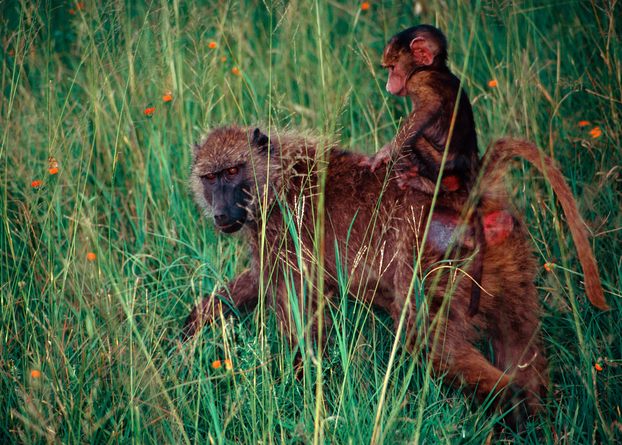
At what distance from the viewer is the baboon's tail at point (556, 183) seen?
2.09m

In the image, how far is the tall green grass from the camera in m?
2.22

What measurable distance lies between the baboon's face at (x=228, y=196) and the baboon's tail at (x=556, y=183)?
1.32 m

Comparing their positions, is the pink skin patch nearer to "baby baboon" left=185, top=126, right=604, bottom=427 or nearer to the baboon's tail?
"baby baboon" left=185, top=126, right=604, bottom=427

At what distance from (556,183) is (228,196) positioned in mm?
1792

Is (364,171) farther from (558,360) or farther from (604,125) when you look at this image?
(604,125)

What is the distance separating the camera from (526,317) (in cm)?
272

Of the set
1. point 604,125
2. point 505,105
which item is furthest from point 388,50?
point 604,125

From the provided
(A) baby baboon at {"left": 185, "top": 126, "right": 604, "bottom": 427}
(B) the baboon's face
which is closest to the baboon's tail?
(A) baby baboon at {"left": 185, "top": 126, "right": 604, "bottom": 427}

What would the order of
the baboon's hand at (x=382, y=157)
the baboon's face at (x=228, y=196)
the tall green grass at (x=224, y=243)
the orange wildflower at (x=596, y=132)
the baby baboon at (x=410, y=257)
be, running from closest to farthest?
the tall green grass at (x=224, y=243)
the baby baboon at (x=410, y=257)
the baboon's hand at (x=382, y=157)
the baboon's face at (x=228, y=196)
the orange wildflower at (x=596, y=132)

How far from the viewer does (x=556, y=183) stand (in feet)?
7.67

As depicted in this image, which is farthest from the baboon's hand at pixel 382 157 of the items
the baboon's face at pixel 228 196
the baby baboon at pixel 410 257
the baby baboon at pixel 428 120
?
the baboon's face at pixel 228 196

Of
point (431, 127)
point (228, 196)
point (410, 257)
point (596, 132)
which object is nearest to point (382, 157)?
point (431, 127)

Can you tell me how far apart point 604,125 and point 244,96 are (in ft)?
9.52

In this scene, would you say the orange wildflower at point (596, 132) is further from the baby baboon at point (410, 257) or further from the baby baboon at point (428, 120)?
the baby baboon at point (428, 120)
